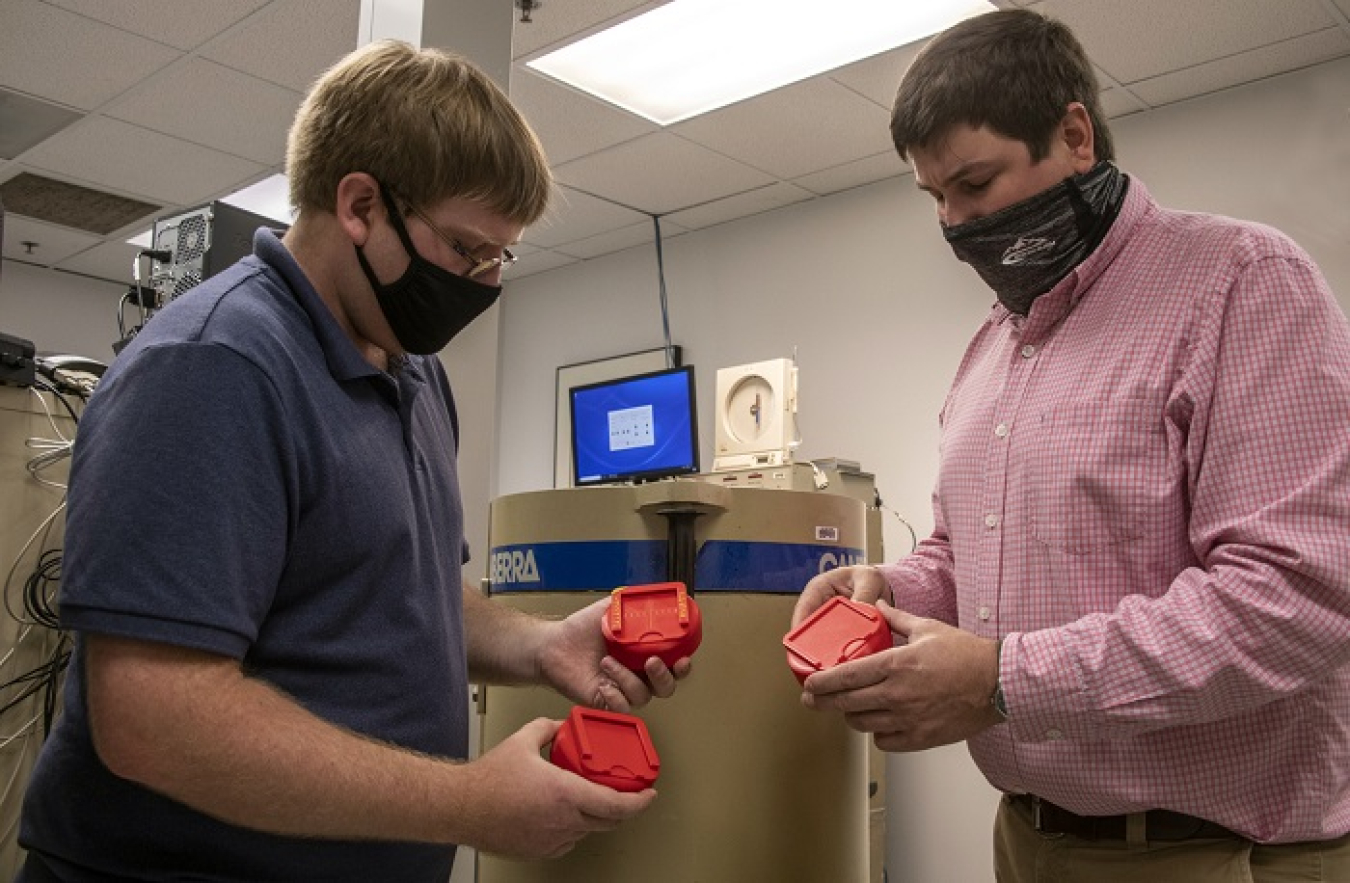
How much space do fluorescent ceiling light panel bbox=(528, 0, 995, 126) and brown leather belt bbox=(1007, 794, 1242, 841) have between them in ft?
7.70

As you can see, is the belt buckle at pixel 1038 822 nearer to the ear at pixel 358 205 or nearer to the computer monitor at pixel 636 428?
the ear at pixel 358 205

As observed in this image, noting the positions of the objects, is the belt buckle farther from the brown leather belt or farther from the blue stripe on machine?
the blue stripe on machine

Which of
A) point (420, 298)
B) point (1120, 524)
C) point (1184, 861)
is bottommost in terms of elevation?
point (1184, 861)

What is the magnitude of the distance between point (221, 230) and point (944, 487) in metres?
1.33

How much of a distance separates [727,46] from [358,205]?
2.36 metres

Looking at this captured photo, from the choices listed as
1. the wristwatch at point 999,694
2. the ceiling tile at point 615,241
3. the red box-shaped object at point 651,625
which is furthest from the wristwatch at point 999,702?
the ceiling tile at point 615,241

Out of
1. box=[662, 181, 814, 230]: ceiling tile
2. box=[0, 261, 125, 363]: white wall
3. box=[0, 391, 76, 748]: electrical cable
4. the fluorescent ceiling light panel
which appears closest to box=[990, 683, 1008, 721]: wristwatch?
box=[0, 391, 76, 748]: electrical cable

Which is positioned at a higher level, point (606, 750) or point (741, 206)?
point (741, 206)

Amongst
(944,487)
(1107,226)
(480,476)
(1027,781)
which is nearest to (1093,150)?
(1107,226)

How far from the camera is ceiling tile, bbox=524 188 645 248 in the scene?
13.8 ft

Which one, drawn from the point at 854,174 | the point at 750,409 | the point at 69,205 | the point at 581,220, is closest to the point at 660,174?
the point at 581,220

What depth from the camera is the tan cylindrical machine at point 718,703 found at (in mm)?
1371

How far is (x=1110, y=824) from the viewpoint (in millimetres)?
1035

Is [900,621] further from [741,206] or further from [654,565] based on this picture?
[741,206]
